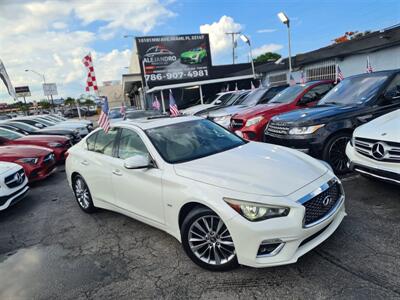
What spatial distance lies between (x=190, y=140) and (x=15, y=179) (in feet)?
12.5

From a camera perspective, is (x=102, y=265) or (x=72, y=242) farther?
(x=72, y=242)

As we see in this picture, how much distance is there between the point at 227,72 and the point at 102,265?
1291 inches

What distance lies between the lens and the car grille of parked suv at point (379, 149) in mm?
3880

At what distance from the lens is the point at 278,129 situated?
241 inches

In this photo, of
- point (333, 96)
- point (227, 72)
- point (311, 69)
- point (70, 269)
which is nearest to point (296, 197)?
point (70, 269)

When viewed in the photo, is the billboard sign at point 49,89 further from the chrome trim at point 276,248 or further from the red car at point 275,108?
the chrome trim at point 276,248

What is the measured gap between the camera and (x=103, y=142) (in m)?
4.89

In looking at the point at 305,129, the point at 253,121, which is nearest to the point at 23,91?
the point at 253,121

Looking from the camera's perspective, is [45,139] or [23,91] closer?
[45,139]

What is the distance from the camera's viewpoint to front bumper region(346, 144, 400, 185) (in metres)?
Result: 3.85

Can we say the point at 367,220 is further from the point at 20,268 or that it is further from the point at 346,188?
the point at 20,268

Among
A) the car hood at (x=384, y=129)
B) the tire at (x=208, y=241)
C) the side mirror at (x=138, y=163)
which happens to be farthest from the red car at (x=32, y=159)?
the car hood at (x=384, y=129)

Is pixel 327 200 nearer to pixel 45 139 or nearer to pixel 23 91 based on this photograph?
pixel 45 139

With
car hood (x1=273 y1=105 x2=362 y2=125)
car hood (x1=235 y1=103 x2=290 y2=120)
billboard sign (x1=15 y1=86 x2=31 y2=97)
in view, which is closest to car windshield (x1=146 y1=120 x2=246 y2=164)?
car hood (x1=273 y1=105 x2=362 y2=125)
